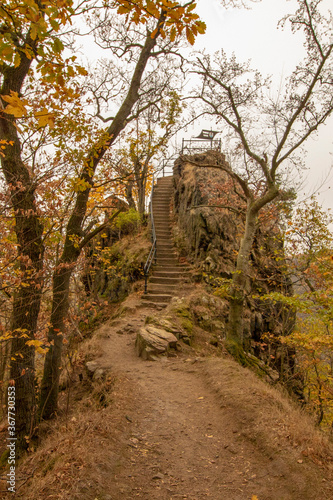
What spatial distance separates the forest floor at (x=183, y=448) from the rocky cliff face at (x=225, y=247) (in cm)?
645

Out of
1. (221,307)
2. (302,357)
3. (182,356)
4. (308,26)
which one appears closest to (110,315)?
(221,307)

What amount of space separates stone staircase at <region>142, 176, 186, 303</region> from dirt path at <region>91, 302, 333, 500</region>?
598 centimetres

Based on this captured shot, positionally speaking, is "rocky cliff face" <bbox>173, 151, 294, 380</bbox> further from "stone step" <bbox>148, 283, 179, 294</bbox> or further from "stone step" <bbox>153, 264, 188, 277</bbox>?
"stone step" <bbox>148, 283, 179, 294</bbox>

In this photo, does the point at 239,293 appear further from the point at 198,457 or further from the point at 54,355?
the point at 198,457

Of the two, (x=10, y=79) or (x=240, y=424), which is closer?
(x=240, y=424)

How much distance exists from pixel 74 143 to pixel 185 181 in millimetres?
11733

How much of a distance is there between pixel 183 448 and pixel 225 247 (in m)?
10.2

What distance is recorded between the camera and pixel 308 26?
787cm

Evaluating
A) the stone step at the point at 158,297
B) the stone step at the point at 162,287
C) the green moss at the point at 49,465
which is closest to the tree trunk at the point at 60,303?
the green moss at the point at 49,465

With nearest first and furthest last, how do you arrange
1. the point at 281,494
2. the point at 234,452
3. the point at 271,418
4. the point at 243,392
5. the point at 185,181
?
1. the point at 281,494
2. the point at 234,452
3. the point at 271,418
4. the point at 243,392
5. the point at 185,181

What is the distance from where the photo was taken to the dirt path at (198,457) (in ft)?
10.4

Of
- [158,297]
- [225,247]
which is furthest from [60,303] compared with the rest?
[225,247]

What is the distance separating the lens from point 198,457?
3.89 m

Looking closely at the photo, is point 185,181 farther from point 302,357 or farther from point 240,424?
point 240,424
